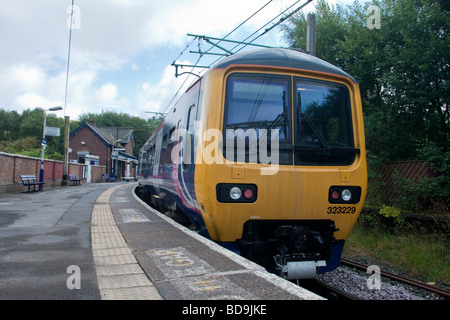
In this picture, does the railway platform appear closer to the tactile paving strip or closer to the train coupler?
the tactile paving strip

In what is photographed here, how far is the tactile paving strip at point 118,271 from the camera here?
3.00m

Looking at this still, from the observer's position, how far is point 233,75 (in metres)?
4.57

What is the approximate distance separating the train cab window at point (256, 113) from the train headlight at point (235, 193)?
1.32 ft

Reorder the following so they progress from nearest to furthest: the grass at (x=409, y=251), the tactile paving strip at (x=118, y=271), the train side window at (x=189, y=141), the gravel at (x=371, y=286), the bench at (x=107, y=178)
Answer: the tactile paving strip at (x=118, y=271) < the gravel at (x=371, y=286) < the train side window at (x=189, y=141) < the grass at (x=409, y=251) < the bench at (x=107, y=178)

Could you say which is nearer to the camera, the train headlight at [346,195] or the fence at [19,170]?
the train headlight at [346,195]

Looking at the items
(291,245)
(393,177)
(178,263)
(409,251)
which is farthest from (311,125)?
(393,177)

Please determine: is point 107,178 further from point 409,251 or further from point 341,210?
point 341,210

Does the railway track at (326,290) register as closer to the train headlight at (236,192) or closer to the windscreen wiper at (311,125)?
the train headlight at (236,192)

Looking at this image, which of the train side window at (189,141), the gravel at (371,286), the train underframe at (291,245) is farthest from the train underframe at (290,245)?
the train side window at (189,141)

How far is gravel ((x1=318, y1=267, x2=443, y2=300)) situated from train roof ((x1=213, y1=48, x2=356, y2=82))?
2941mm

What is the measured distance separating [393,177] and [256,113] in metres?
6.51

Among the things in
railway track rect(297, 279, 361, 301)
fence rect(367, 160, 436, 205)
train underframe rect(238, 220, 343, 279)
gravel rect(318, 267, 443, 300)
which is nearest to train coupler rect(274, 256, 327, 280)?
train underframe rect(238, 220, 343, 279)

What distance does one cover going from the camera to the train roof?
461 centimetres
